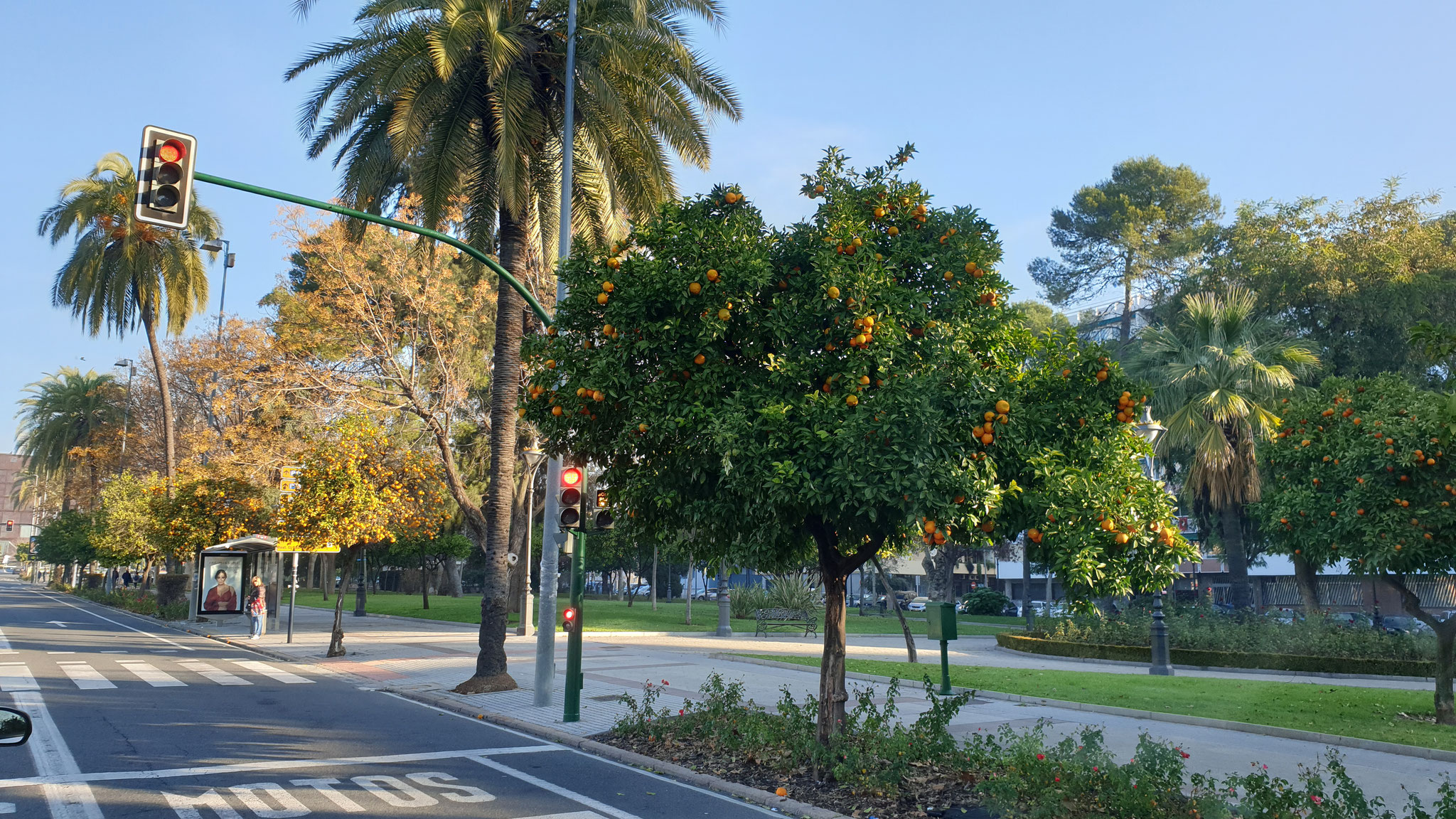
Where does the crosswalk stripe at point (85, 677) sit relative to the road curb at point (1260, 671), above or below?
above

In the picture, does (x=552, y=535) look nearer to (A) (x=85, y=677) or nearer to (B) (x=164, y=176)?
(B) (x=164, y=176)

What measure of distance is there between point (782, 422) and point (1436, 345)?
15.6 feet

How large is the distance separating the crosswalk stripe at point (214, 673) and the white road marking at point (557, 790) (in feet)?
30.3

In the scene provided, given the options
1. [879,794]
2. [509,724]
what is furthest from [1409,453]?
[509,724]

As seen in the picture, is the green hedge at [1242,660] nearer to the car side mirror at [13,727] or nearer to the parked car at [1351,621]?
the parked car at [1351,621]

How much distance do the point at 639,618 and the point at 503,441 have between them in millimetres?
24580

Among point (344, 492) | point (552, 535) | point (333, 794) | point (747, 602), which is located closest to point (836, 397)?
point (333, 794)

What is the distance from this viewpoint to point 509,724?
506 inches

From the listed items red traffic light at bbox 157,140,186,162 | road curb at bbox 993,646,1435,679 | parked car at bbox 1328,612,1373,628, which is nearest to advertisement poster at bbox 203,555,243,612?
road curb at bbox 993,646,1435,679

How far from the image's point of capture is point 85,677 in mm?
17141

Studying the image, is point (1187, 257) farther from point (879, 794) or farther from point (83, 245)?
point (83, 245)

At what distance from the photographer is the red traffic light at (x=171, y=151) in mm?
8234

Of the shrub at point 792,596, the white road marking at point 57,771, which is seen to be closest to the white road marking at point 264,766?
the white road marking at point 57,771

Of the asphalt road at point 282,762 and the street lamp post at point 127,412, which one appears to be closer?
the asphalt road at point 282,762
